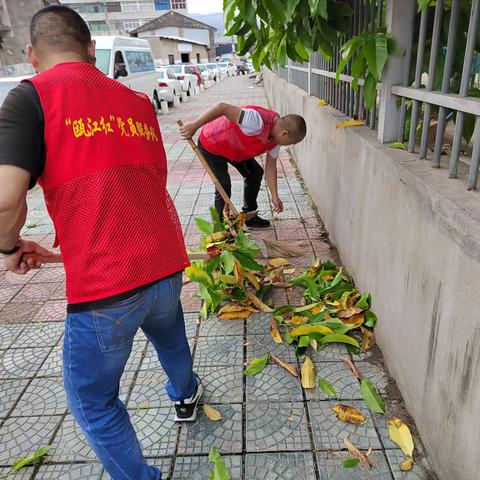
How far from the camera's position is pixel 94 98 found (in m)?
1.51

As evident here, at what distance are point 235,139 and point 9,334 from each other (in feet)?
7.93

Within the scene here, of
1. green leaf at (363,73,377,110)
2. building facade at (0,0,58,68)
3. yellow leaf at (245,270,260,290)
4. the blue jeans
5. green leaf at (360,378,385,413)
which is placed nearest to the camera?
the blue jeans

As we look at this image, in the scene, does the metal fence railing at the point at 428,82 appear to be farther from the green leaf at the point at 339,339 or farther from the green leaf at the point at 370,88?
the green leaf at the point at 339,339

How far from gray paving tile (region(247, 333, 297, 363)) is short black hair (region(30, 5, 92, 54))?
6.63ft

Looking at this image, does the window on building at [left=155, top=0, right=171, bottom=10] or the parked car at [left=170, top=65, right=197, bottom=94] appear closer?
the parked car at [left=170, top=65, right=197, bottom=94]

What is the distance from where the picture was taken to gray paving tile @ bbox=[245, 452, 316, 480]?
2.03 m

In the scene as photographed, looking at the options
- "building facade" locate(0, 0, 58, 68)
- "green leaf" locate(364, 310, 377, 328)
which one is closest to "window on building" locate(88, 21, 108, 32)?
"building facade" locate(0, 0, 58, 68)

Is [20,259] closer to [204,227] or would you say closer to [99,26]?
[204,227]

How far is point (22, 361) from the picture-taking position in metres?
2.93

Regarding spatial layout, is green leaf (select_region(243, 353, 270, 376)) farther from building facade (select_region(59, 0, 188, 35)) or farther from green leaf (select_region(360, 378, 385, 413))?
building facade (select_region(59, 0, 188, 35))

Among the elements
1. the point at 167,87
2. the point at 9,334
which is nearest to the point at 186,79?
the point at 167,87

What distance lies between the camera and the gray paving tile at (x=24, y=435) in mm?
2248

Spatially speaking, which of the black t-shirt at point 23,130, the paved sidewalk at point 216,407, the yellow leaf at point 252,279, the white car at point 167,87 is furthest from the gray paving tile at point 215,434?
the white car at point 167,87

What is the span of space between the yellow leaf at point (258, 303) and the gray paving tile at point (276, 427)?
924 millimetres
